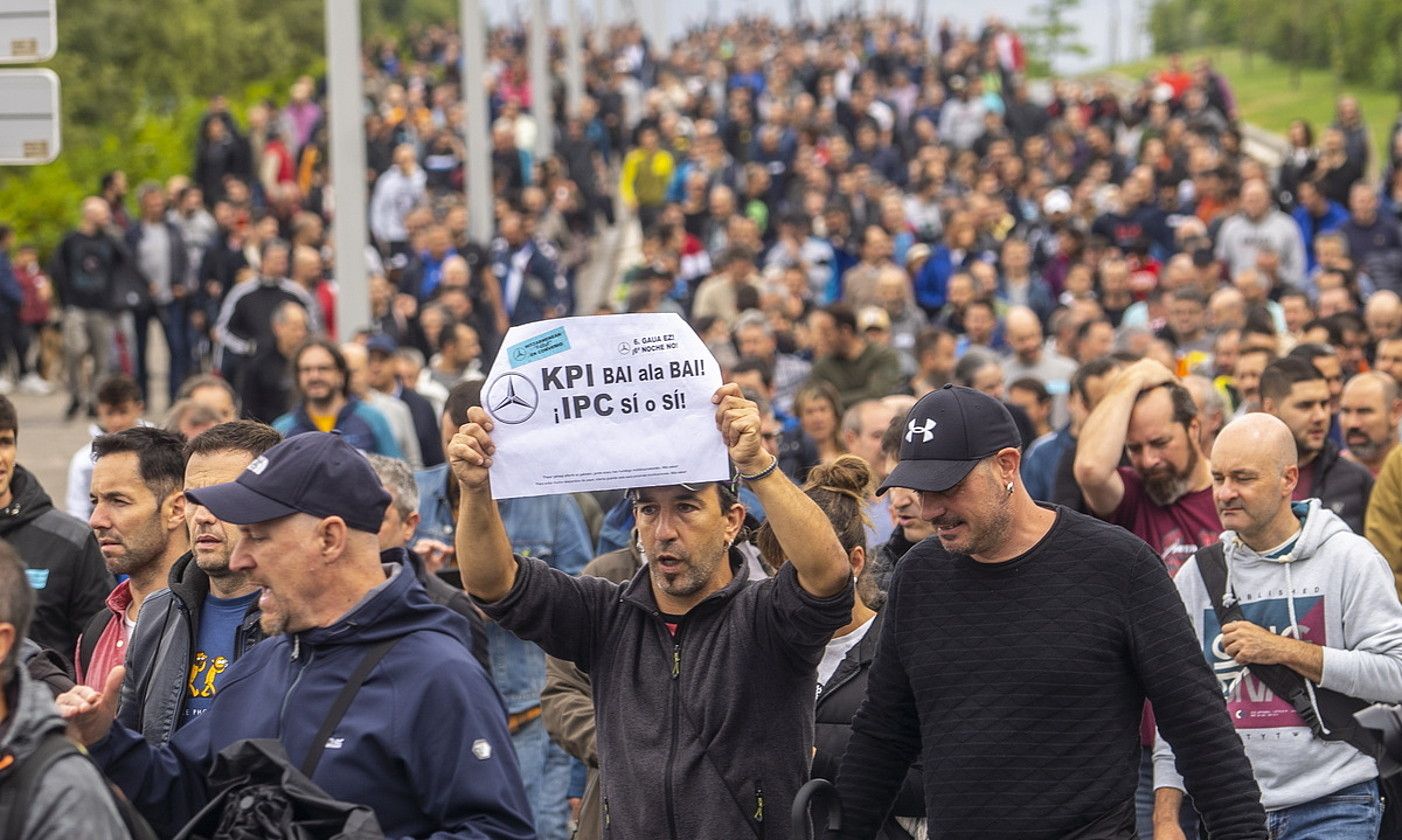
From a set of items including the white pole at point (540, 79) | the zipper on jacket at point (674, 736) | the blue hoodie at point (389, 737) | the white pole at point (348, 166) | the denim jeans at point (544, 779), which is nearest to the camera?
the blue hoodie at point (389, 737)

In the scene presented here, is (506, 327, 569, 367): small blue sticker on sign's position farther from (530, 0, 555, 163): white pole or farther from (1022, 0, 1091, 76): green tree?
(1022, 0, 1091, 76): green tree

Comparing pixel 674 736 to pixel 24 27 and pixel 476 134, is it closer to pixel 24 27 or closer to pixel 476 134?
pixel 24 27

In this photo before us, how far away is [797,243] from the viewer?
74.6ft

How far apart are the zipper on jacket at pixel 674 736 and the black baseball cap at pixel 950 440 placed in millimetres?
737

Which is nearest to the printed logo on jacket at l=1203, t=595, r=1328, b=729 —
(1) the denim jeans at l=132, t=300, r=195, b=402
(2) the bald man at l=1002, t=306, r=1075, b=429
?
(2) the bald man at l=1002, t=306, r=1075, b=429

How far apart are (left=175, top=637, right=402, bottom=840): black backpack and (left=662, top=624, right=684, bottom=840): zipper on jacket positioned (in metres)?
1.03

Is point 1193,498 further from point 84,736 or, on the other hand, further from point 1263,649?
point 84,736

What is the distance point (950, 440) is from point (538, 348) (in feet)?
3.74

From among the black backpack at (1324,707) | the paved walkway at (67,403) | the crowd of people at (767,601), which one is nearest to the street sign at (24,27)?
the crowd of people at (767,601)

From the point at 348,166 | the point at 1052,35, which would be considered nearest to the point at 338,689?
the point at 348,166

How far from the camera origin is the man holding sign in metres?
5.45

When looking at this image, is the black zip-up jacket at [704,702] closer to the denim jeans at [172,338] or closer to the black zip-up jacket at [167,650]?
the black zip-up jacket at [167,650]

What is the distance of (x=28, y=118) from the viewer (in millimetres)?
8219

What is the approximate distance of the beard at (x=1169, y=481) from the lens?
7.75 metres
